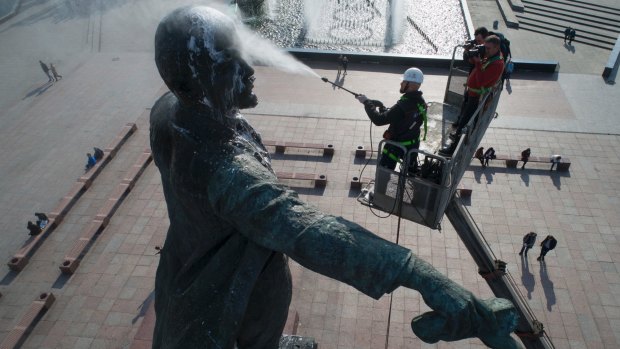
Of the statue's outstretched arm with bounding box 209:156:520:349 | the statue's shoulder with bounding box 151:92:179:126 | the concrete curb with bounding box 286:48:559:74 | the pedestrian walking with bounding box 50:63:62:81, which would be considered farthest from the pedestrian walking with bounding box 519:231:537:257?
the pedestrian walking with bounding box 50:63:62:81

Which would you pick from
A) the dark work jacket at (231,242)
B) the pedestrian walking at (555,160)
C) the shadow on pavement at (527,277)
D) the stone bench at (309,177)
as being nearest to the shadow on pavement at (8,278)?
the stone bench at (309,177)

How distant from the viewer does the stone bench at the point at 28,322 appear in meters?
9.11

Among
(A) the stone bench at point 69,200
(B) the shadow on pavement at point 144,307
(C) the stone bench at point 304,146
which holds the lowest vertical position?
(B) the shadow on pavement at point 144,307

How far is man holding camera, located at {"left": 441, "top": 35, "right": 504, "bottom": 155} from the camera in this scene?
237 inches

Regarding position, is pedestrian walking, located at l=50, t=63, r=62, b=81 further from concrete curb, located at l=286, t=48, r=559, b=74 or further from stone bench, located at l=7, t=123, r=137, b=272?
concrete curb, located at l=286, t=48, r=559, b=74

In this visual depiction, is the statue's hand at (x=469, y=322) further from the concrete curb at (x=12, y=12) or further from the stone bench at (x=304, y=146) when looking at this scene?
the concrete curb at (x=12, y=12)

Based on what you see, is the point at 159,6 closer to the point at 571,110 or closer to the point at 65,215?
the point at 65,215

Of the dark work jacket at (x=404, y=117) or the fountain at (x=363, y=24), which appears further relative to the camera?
the fountain at (x=363, y=24)

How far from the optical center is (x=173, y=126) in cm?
264

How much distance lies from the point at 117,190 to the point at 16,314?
4.00 m

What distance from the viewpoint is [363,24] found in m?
23.0

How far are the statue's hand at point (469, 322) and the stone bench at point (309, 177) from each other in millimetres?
10634

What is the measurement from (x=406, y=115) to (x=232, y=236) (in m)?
3.47

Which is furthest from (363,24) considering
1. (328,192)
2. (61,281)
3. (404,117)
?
(404,117)
